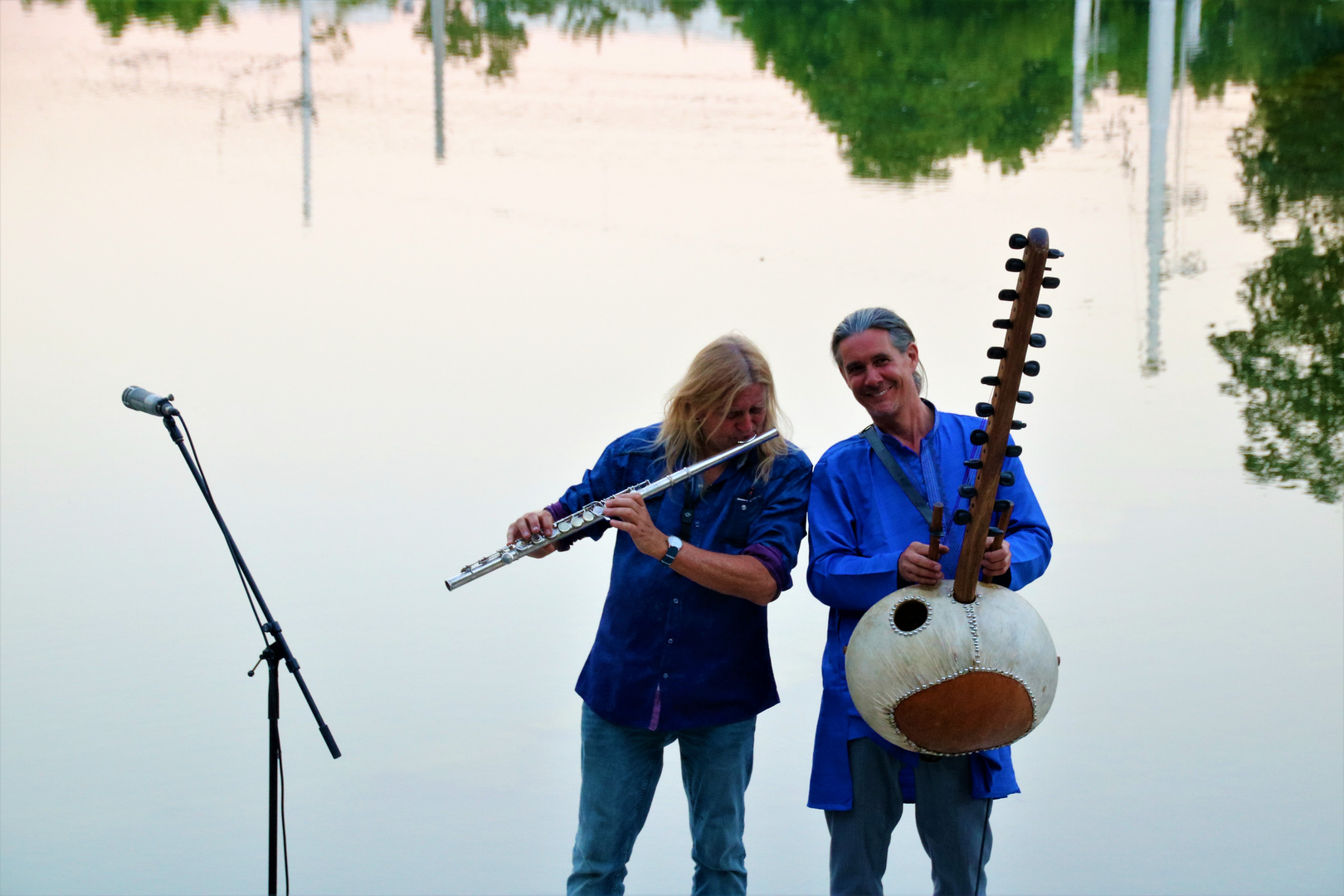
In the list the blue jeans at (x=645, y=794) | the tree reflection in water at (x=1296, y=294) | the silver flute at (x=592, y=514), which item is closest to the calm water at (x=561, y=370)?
the tree reflection in water at (x=1296, y=294)

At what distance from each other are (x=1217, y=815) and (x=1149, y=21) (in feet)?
14.1

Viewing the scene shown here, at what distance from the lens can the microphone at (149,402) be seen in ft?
7.84

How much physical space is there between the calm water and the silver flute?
54.8 inches

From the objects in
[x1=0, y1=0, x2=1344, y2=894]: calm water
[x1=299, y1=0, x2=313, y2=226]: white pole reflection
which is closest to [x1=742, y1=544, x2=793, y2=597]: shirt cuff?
[x1=0, y1=0, x2=1344, y2=894]: calm water

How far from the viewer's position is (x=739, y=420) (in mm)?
2441

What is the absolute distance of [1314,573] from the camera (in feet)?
15.6

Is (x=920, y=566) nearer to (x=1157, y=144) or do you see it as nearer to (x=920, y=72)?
(x=1157, y=144)

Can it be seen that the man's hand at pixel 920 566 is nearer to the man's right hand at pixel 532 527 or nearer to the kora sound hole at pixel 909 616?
the kora sound hole at pixel 909 616

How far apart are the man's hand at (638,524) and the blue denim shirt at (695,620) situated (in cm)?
13

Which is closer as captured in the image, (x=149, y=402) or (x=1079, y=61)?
(x=149, y=402)

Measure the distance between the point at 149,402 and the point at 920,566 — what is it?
53.7 inches

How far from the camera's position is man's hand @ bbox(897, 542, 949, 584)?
81.3 inches

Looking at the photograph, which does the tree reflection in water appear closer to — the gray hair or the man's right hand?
the gray hair

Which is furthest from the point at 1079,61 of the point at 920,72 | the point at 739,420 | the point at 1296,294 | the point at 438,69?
the point at 739,420
